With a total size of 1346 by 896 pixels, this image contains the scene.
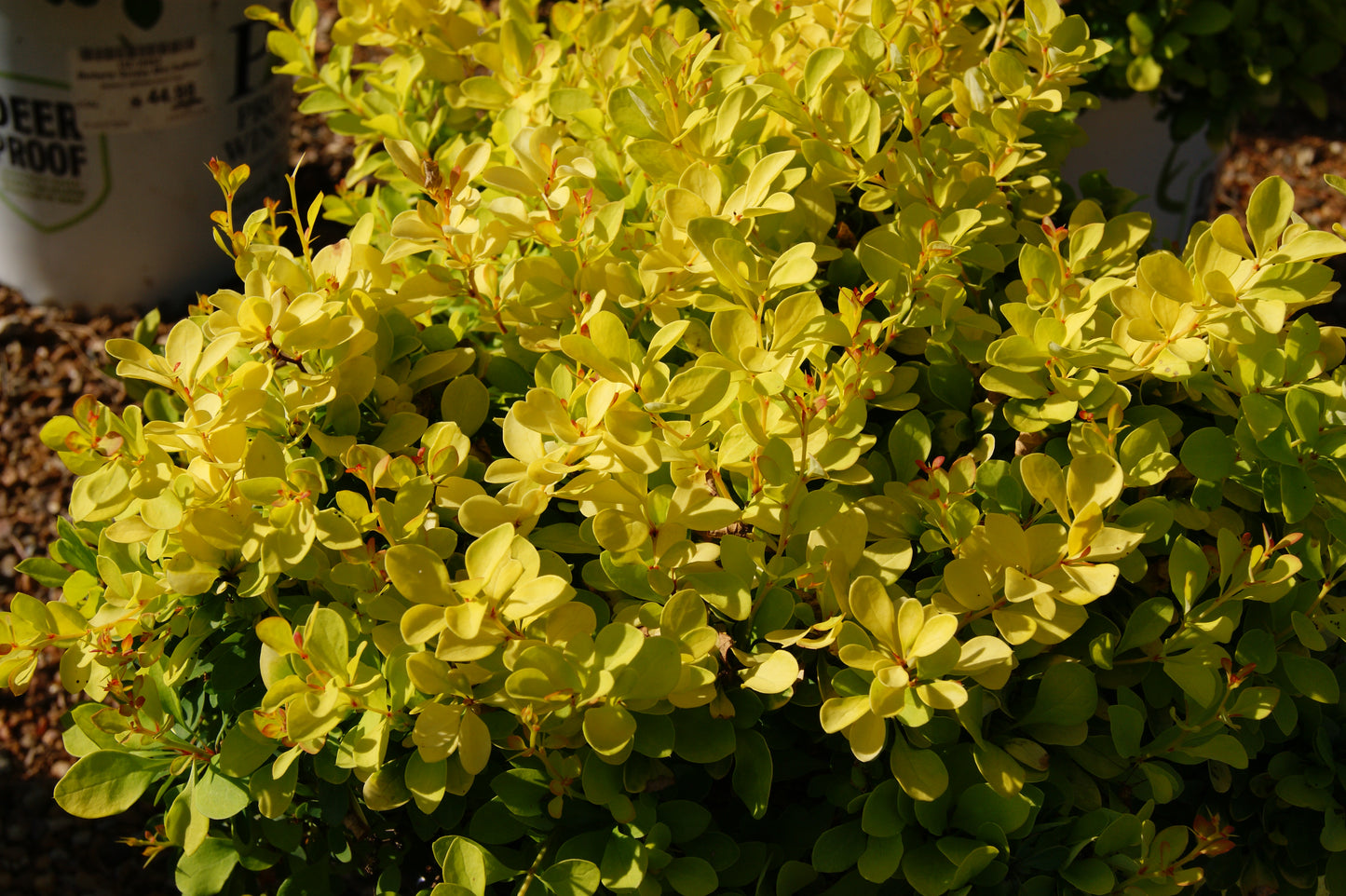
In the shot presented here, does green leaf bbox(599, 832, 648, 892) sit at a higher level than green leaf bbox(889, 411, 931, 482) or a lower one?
lower

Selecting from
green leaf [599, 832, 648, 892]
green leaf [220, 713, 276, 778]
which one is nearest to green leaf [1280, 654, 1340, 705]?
green leaf [599, 832, 648, 892]

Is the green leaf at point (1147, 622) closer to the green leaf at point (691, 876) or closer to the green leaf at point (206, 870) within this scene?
the green leaf at point (691, 876)

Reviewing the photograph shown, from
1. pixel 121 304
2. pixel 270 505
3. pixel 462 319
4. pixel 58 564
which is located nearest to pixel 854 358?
pixel 462 319

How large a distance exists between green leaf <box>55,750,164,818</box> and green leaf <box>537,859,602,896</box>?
1.40 ft

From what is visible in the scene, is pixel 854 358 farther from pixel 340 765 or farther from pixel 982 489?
pixel 340 765

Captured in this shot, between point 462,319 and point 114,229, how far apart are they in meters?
2.04

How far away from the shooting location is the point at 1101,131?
9.87 feet

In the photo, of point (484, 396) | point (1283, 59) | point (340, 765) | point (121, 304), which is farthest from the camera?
point (121, 304)

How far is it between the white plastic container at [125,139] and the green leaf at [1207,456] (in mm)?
2481

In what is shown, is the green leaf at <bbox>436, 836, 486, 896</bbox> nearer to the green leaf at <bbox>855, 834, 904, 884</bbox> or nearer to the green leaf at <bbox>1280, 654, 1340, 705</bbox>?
the green leaf at <bbox>855, 834, 904, 884</bbox>

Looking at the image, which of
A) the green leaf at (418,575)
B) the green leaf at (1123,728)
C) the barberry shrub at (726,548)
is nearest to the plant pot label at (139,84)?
the barberry shrub at (726,548)

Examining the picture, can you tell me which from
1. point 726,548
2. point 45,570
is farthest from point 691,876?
point 45,570

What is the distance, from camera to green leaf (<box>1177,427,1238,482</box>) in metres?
1.08

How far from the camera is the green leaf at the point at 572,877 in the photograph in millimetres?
951
